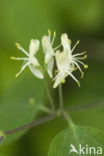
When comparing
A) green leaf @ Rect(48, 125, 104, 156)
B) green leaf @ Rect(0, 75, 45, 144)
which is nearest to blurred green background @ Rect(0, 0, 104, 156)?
green leaf @ Rect(0, 75, 45, 144)

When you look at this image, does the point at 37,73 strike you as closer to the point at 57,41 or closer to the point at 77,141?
the point at 77,141

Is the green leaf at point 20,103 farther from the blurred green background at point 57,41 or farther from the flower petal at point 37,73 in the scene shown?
the flower petal at point 37,73

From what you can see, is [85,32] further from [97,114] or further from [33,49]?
[33,49]

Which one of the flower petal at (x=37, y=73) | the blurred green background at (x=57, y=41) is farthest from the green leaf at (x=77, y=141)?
the blurred green background at (x=57, y=41)

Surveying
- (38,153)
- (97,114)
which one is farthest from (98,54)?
(38,153)

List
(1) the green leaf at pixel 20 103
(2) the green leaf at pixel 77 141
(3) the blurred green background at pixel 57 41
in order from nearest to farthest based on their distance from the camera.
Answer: (2) the green leaf at pixel 77 141 < (1) the green leaf at pixel 20 103 < (3) the blurred green background at pixel 57 41

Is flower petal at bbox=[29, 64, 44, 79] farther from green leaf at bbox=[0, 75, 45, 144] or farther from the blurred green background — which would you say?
the blurred green background
